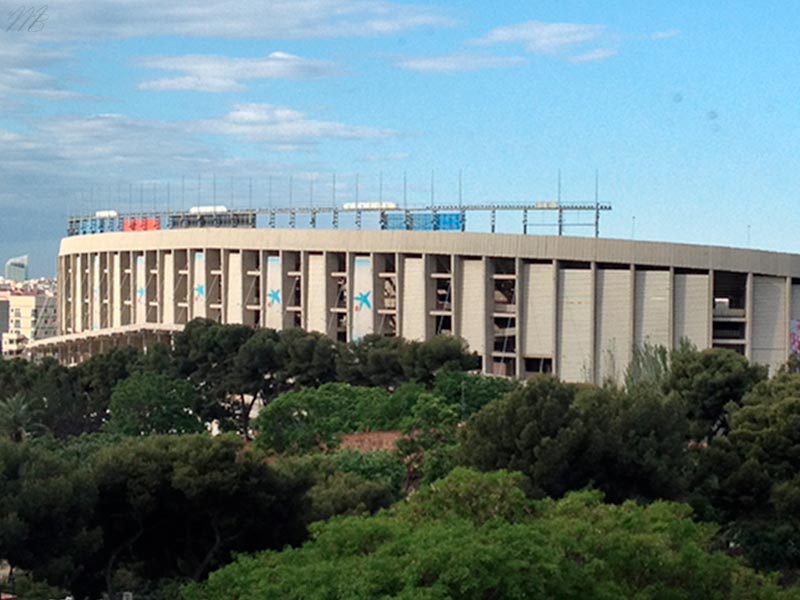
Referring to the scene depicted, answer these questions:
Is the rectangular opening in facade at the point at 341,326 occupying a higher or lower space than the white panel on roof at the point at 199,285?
lower

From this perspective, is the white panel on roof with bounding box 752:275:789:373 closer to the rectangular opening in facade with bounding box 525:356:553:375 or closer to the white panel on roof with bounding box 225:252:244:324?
the rectangular opening in facade with bounding box 525:356:553:375

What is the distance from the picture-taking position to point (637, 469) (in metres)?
41.0

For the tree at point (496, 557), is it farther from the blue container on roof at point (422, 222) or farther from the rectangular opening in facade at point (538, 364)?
the blue container on roof at point (422, 222)

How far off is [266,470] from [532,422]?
8.38 metres

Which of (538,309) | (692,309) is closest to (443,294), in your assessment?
(538,309)

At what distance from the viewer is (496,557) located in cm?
2339

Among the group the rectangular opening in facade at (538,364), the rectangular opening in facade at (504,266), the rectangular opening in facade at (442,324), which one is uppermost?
the rectangular opening in facade at (504,266)

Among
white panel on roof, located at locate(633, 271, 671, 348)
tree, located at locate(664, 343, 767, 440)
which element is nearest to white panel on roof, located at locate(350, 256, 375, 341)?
white panel on roof, located at locate(633, 271, 671, 348)

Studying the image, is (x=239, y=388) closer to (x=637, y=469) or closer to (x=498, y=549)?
(x=637, y=469)

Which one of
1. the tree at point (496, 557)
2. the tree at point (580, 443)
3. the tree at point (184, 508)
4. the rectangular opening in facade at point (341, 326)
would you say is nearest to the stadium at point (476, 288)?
the rectangular opening in facade at point (341, 326)

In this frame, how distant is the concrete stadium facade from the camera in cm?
7888

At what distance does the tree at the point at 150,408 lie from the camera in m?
64.5

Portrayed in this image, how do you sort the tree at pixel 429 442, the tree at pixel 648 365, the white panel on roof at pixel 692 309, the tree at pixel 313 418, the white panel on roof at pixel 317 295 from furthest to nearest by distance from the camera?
the white panel on roof at pixel 317 295
the white panel on roof at pixel 692 309
the tree at pixel 648 365
the tree at pixel 313 418
the tree at pixel 429 442

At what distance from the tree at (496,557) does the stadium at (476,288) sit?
4835cm
